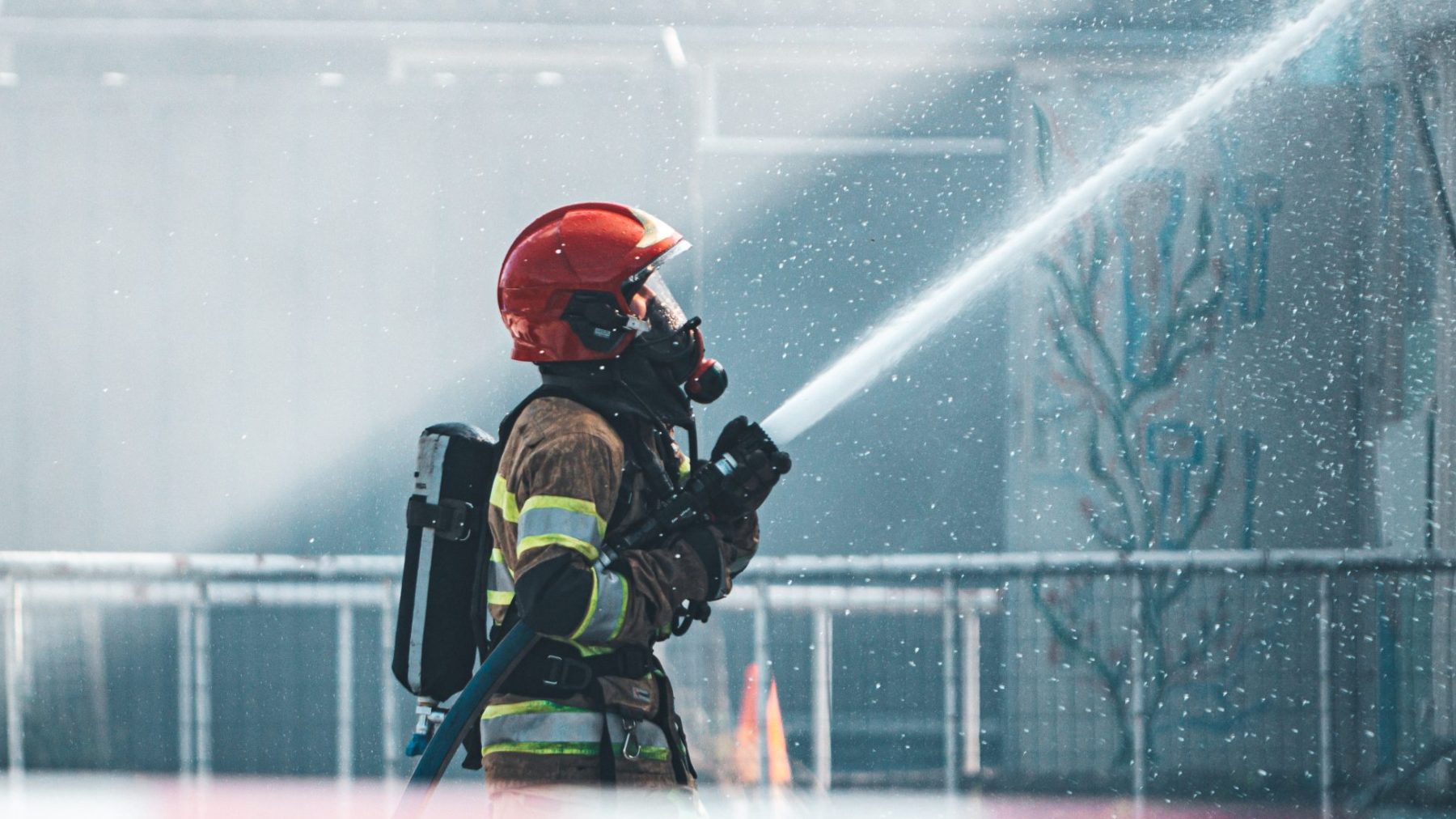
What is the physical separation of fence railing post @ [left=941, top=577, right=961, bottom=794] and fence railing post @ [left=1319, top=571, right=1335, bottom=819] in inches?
46.4

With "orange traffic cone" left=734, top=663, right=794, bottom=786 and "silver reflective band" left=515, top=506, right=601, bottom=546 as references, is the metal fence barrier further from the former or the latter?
"silver reflective band" left=515, top=506, right=601, bottom=546

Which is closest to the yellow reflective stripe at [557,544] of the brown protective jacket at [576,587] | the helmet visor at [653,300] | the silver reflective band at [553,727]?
the brown protective jacket at [576,587]

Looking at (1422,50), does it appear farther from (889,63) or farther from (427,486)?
(427,486)

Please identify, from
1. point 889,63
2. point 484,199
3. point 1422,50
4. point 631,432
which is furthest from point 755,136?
point 631,432

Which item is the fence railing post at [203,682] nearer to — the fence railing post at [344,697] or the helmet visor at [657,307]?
the fence railing post at [344,697]

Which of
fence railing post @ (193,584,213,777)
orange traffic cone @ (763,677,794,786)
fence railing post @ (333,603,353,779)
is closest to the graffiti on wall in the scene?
orange traffic cone @ (763,677,794,786)

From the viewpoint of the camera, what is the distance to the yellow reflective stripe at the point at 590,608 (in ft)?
7.07

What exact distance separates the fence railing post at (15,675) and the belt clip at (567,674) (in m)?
3.61

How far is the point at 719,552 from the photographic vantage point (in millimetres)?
2332

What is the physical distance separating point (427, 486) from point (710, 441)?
131 inches

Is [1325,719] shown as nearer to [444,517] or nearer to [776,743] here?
[776,743]

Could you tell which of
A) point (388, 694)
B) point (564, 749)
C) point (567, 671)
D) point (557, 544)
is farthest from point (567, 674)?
point (388, 694)

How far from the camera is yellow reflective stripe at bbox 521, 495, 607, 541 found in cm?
218

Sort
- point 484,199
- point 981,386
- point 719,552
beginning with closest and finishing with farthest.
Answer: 1. point 719,552
2. point 484,199
3. point 981,386
